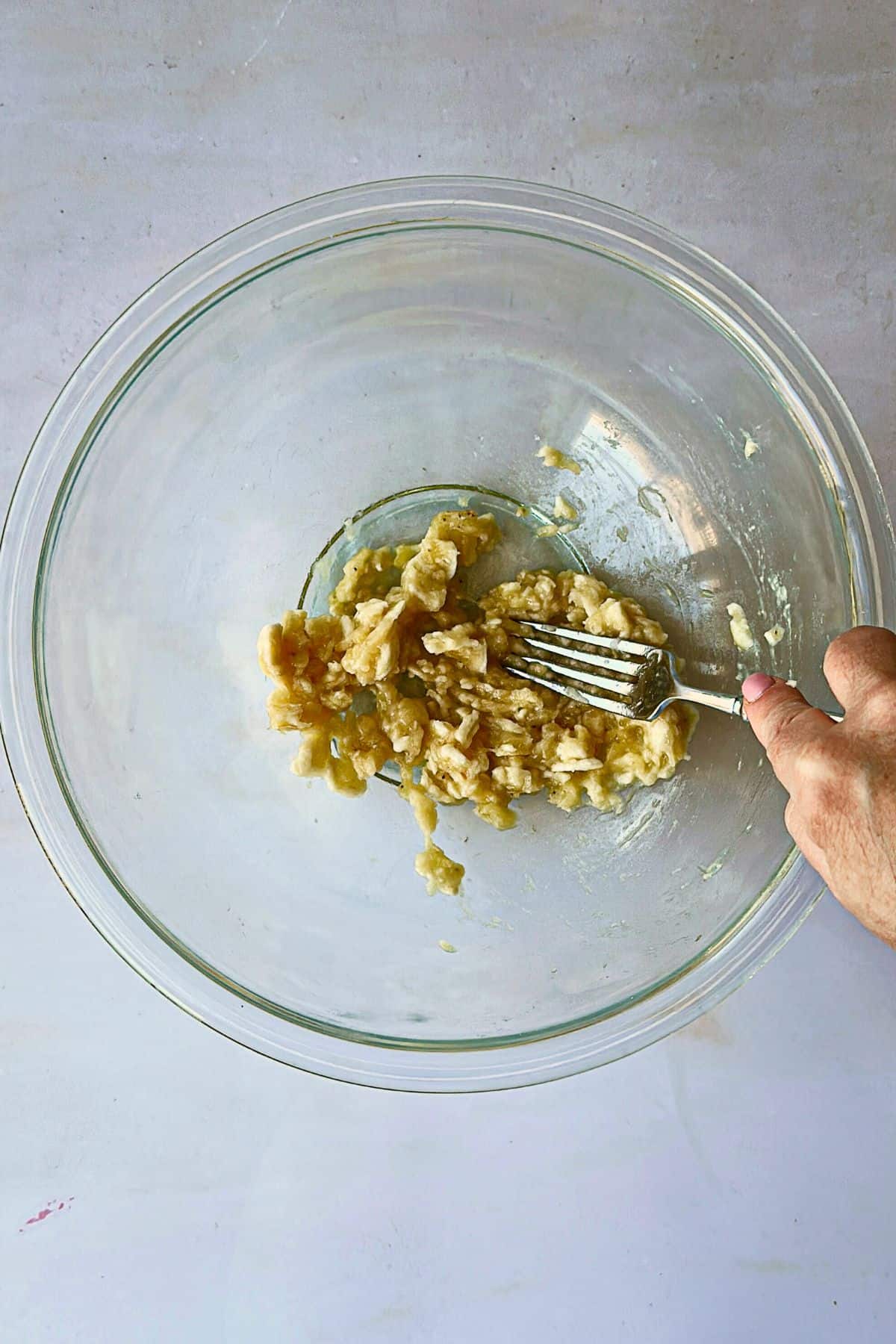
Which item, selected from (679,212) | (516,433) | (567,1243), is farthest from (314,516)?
(567,1243)

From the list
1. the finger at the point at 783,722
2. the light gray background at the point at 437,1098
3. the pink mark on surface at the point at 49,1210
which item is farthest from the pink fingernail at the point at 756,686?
the pink mark on surface at the point at 49,1210

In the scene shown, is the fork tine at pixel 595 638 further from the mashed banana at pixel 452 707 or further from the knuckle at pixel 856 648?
the knuckle at pixel 856 648

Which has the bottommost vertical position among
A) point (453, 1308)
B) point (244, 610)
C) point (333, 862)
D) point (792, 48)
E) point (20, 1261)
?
point (453, 1308)

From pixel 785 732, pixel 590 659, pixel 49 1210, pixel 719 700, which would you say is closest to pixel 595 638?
pixel 590 659

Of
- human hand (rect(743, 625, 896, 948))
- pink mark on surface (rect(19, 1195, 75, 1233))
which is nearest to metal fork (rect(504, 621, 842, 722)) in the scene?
human hand (rect(743, 625, 896, 948))

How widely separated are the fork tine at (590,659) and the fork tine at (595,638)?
12 millimetres

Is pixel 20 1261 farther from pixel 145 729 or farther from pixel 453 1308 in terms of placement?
pixel 145 729

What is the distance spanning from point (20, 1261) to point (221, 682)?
87 centimetres

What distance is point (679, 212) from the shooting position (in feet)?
3.98

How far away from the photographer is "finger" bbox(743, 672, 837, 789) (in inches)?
33.2

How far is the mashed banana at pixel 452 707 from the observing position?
1.06 m

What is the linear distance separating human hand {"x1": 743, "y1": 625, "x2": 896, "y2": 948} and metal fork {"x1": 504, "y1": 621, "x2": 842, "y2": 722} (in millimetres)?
129

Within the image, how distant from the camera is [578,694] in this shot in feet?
3.56

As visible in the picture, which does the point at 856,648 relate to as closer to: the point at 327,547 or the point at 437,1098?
the point at 327,547
